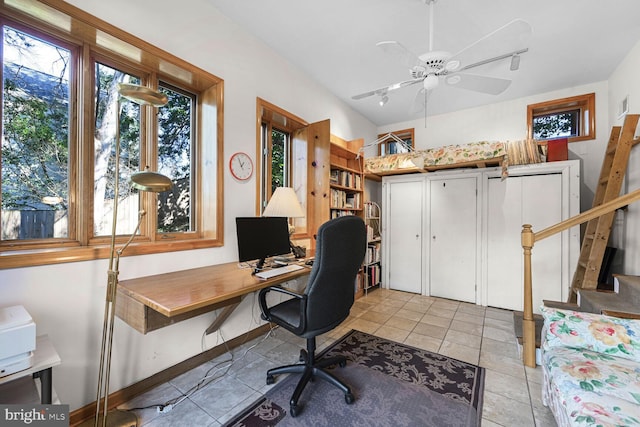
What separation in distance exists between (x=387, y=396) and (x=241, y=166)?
2154 millimetres

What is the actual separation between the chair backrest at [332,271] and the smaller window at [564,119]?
3.60 metres

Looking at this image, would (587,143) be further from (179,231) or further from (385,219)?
(179,231)

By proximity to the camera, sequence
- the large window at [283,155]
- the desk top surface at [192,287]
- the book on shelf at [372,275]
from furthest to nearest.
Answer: the book on shelf at [372,275] → the large window at [283,155] → the desk top surface at [192,287]

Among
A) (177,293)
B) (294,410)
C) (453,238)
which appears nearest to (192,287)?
(177,293)

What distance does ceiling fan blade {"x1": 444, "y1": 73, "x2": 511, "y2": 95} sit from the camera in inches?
76.9

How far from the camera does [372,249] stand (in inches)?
165

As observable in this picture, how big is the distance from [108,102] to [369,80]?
273cm

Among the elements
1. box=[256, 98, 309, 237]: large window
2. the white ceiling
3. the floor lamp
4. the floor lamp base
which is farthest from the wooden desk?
the white ceiling

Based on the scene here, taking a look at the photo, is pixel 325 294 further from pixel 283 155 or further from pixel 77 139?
pixel 283 155

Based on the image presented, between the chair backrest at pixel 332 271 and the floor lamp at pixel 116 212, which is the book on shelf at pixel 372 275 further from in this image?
the floor lamp at pixel 116 212

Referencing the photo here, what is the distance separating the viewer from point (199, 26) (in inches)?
81.7

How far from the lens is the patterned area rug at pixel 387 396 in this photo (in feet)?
5.02

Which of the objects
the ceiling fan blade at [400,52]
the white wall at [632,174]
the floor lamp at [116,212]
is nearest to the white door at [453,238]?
the white wall at [632,174]

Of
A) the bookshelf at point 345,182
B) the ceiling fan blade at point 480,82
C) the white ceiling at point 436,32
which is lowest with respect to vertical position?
the bookshelf at point 345,182
